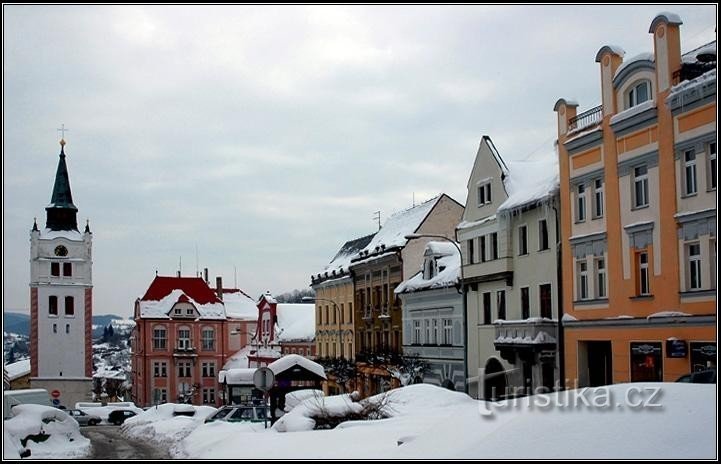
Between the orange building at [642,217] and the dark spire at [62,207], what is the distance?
76.6m

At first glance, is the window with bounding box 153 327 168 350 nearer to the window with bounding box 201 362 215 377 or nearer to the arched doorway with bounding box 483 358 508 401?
the window with bounding box 201 362 215 377

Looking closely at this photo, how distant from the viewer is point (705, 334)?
25.0 meters

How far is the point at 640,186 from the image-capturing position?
28.2 m

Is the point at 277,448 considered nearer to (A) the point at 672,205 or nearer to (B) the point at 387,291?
(A) the point at 672,205

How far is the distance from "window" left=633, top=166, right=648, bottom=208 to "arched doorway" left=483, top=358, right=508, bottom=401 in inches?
487

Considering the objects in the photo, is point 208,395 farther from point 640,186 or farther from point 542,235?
point 640,186

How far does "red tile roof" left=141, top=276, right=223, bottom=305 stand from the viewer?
97.2 metres

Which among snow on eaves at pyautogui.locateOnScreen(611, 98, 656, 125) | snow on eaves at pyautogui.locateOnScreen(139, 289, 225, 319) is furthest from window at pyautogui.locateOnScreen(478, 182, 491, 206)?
snow on eaves at pyautogui.locateOnScreen(139, 289, 225, 319)

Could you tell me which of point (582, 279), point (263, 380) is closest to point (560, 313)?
point (582, 279)

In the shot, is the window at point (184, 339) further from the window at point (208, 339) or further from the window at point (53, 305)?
the window at point (53, 305)

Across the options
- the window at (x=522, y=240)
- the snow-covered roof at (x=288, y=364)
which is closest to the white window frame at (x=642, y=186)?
the window at (x=522, y=240)

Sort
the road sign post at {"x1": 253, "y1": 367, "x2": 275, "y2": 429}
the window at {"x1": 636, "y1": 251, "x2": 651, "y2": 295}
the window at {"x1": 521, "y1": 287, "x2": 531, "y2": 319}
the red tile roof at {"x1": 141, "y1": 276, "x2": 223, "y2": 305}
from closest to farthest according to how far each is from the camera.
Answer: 1. the road sign post at {"x1": 253, "y1": 367, "x2": 275, "y2": 429}
2. the window at {"x1": 636, "y1": 251, "x2": 651, "y2": 295}
3. the window at {"x1": 521, "y1": 287, "x2": 531, "y2": 319}
4. the red tile roof at {"x1": 141, "y1": 276, "x2": 223, "y2": 305}

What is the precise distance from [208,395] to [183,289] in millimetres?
11867

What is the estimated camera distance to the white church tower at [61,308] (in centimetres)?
9362
